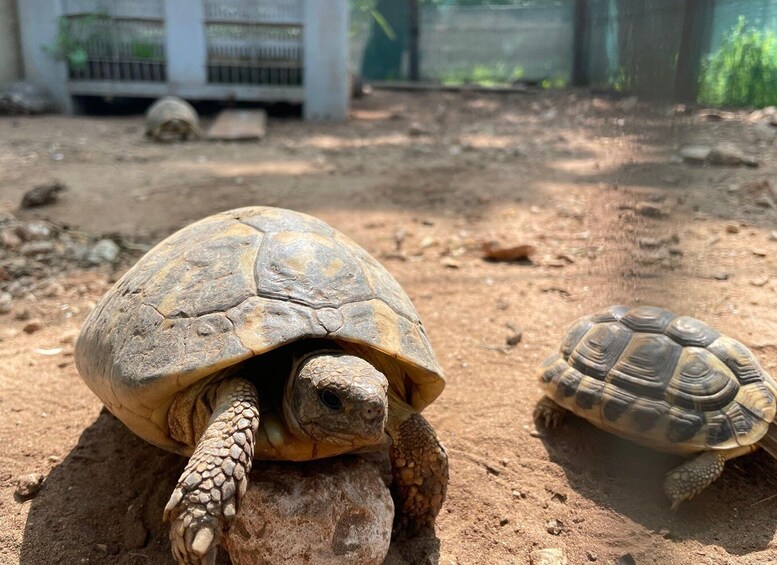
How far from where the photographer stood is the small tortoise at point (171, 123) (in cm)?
833

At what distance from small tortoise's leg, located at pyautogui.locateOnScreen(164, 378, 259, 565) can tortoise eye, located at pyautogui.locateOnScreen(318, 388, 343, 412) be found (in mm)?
211

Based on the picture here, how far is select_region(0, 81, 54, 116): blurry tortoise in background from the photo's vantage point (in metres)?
9.28

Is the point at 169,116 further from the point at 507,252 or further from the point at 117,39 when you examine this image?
the point at 507,252

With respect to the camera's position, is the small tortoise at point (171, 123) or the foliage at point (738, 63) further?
the small tortoise at point (171, 123)

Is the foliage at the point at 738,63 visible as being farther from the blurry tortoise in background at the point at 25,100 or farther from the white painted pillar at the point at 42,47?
the white painted pillar at the point at 42,47

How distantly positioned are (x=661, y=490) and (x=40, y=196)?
4977mm

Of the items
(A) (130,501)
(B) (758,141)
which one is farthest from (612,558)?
(B) (758,141)

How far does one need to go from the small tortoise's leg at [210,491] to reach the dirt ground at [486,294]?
484 mm

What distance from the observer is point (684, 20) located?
3.48ft

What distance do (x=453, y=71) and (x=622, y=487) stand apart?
13.6 meters

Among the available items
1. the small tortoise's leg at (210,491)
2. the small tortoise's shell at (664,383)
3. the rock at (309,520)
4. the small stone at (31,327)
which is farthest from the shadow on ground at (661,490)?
the small stone at (31,327)

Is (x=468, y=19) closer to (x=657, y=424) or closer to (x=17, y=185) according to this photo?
(x=17, y=185)

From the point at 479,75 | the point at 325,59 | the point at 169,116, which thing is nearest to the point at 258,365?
the point at 169,116

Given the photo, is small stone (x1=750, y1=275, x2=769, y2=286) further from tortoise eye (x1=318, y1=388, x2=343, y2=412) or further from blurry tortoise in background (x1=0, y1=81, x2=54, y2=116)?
blurry tortoise in background (x1=0, y1=81, x2=54, y2=116)
